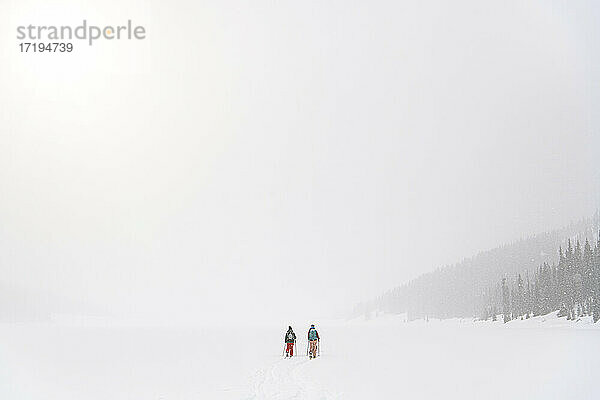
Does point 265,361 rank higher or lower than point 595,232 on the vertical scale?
lower

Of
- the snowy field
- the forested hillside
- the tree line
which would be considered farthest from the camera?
the forested hillside

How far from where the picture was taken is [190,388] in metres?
19.6

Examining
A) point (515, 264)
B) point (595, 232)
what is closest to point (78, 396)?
point (515, 264)

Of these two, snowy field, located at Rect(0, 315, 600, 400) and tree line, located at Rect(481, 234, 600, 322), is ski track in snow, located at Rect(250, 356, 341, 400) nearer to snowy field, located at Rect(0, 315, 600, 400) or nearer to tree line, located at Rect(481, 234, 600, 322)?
snowy field, located at Rect(0, 315, 600, 400)

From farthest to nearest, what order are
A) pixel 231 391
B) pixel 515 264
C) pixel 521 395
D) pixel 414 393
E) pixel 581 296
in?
1. pixel 515 264
2. pixel 581 296
3. pixel 231 391
4. pixel 414 393
5. pixel 521 395

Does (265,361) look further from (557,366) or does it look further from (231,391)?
(557,366)

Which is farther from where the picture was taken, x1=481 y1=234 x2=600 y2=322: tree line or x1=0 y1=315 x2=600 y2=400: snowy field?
x1=481 y1=234 x2=600 y2=322: tree line

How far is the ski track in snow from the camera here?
17203 millimetres

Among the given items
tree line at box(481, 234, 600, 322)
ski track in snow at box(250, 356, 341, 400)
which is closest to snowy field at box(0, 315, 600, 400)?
ski track in snow at box(250, 356, 341, 400)

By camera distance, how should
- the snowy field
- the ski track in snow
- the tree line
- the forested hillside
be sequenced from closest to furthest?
the snowy field < the ski track in snow < the tree line < the forested hillside

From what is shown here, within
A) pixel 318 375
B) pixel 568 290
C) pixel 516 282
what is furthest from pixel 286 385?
pixel 516 282

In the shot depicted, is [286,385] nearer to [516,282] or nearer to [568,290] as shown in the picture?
[568,290]

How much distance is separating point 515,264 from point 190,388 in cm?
12206

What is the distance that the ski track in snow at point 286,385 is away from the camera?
17.2 m
